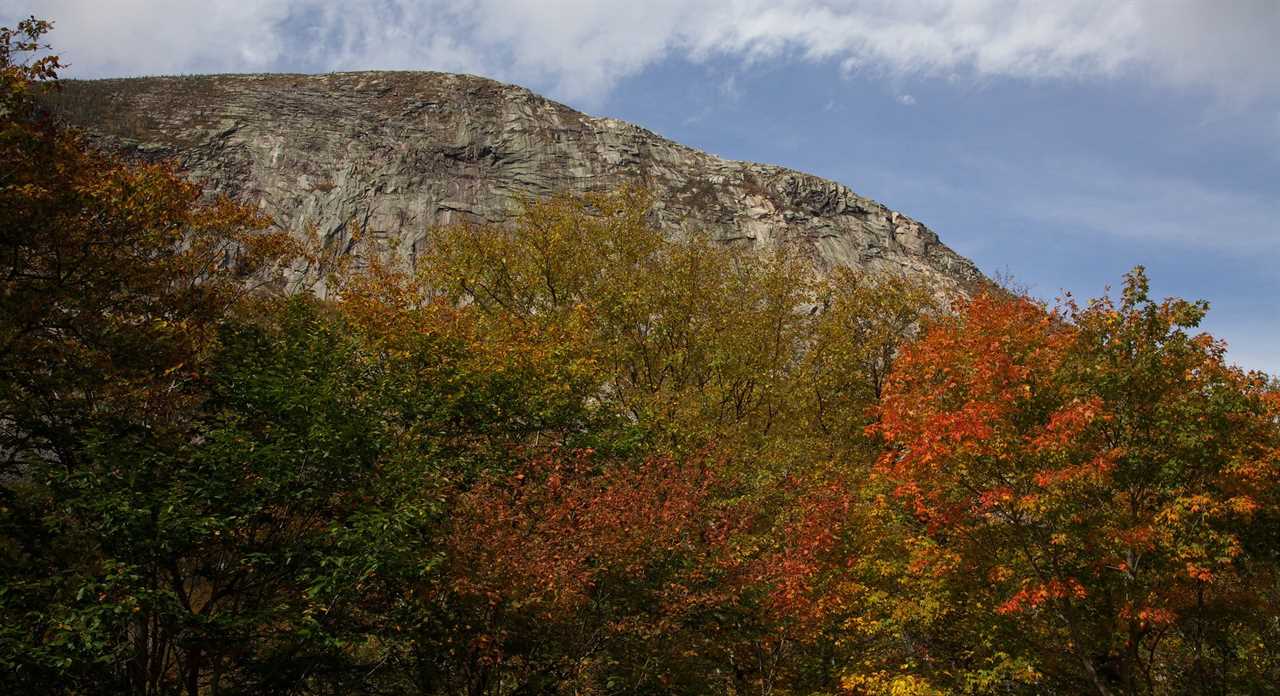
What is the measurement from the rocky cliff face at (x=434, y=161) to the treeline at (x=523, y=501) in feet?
163

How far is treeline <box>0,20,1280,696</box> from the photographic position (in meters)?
11.0

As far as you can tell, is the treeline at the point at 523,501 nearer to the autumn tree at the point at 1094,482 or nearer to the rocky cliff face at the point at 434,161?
the autumn tree at the point at 1094,482

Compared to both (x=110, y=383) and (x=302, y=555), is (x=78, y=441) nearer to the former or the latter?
(x=110, y=383)

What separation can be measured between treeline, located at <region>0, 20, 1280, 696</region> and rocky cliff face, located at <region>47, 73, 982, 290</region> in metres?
49.8

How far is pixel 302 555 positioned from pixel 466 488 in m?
3.72

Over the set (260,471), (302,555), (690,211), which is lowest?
(302,555)

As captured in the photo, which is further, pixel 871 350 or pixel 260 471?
pixel 871 350

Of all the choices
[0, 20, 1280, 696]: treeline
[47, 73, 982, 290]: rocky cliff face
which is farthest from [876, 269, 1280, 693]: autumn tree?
[47, 73, 982, 290]: rocky cliff face

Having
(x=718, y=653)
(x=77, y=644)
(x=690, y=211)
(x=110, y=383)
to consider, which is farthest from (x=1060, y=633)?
(x=690, y=211)

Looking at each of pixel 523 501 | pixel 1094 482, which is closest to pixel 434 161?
pixel 523 501

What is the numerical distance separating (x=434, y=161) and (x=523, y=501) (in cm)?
7507

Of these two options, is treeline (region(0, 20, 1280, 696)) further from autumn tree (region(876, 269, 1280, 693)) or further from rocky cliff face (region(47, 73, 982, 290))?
rocky cliff face (region(47, 73, 982, 290))

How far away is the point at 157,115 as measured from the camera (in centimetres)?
7756

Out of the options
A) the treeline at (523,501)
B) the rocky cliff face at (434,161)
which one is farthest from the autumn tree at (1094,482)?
the rocky cliff face at (434,161)
